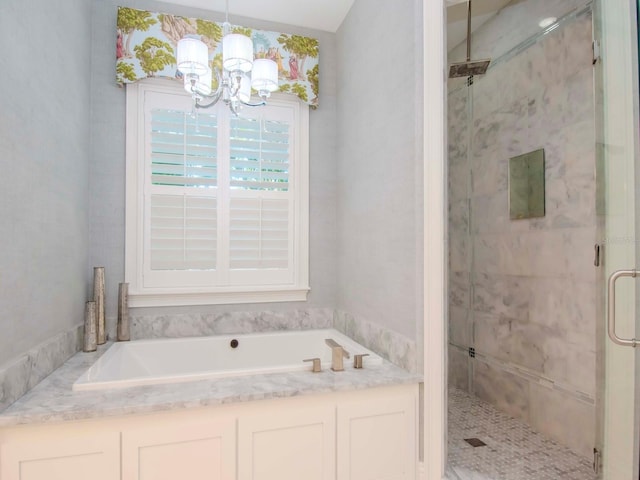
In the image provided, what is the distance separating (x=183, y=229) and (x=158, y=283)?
386mm

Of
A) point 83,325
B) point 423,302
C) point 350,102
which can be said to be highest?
point 350,102

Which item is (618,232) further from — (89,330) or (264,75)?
(89,330)

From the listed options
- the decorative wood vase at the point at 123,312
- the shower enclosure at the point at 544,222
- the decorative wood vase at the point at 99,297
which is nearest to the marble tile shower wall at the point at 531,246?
the shower enclosure at the point at 544,222

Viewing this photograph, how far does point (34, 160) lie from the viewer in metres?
1.66

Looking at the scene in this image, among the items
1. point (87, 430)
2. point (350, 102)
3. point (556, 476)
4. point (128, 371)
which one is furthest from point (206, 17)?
point (556, 476)

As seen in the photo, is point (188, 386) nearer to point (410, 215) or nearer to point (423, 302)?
point (423, 302)

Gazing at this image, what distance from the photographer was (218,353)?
100 inches

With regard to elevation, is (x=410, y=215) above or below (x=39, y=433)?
above

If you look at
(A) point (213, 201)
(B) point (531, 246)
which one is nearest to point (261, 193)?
(A) point (213, 201)

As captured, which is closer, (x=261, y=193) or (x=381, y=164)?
(x=381, y=164)

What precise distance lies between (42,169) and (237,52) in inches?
40.1

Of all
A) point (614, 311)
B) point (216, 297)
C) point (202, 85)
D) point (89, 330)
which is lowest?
point (89, 330)

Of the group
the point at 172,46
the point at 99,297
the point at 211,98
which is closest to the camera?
the point at 211,98

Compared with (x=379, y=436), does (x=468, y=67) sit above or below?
above
